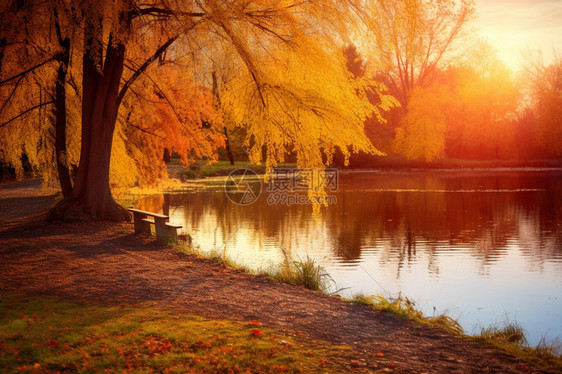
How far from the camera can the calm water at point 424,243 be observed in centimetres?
917

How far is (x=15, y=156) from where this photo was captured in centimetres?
1752

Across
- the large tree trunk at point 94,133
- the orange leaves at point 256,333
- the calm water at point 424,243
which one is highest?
the large tree trunk at point 94,133

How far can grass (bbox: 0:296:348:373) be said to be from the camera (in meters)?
4.51

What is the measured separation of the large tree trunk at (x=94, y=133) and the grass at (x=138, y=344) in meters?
7.48

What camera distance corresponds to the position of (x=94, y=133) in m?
13.2

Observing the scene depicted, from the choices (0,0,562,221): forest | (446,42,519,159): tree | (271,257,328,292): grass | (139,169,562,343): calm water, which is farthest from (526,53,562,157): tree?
(271,257,328,292): grass

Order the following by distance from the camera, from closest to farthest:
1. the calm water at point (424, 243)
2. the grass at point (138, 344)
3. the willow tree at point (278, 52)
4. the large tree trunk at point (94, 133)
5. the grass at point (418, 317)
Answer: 1. the grass at point (138, 344)
2. the grass at point (418, 317)
3. the calm water at point (424, 243)
4. the willow tree at point (278, 52)
5. the large tree trunk at point (94, 133)

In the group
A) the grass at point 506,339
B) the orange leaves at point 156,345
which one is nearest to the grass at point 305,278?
the grass at point 506,339

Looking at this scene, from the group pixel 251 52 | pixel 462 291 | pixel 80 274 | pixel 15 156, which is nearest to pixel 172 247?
pixel 80 274

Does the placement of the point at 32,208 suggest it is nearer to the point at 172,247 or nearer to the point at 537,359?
the point at 172,247

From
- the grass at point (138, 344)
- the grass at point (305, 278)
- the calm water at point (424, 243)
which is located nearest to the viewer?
the grass at point (138, 344)

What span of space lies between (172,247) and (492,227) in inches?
437

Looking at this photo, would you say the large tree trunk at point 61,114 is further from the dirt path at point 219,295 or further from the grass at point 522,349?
the grass at point 522,349

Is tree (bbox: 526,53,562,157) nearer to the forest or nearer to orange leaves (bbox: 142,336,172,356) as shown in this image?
the forest
